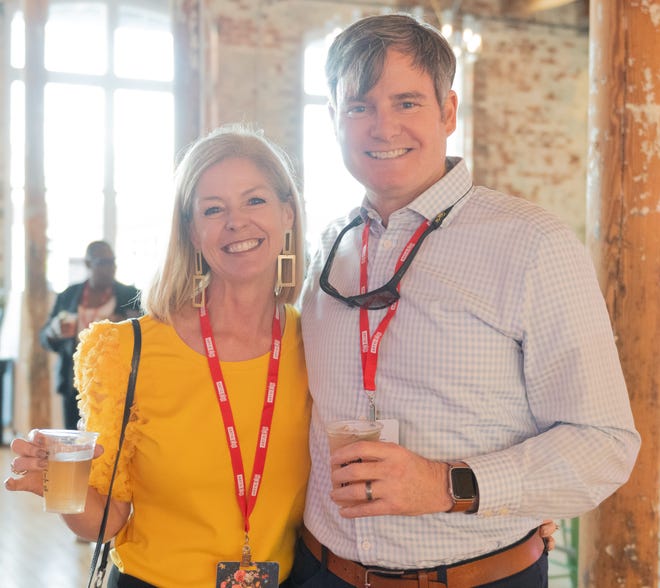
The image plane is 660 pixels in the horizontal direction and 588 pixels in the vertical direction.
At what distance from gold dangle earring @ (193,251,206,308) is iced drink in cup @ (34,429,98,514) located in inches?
A: 20.1

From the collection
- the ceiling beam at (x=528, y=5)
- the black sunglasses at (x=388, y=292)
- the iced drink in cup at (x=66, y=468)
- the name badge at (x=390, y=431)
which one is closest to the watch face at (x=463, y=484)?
the name badge at (x=390, y=431)

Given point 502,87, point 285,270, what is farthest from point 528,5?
point 285,270

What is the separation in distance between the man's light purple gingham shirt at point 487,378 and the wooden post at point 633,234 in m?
0.75

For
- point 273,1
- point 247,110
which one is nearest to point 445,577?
point 247,110

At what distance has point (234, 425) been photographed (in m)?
2.06

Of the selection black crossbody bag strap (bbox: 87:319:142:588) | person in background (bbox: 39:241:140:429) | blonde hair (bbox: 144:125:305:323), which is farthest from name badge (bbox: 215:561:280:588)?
person in background (bbox: 39:241:140:429)

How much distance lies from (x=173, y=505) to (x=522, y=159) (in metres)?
9.55

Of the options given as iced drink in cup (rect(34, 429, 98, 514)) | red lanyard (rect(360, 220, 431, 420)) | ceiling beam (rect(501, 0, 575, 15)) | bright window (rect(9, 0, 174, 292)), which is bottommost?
iced drink in cup (rect(34, 429, 98, 514))

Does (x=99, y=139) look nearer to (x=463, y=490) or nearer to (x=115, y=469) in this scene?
(x=115, y=469)

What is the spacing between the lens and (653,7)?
8.05 ft

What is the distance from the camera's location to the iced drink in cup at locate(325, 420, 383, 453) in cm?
163

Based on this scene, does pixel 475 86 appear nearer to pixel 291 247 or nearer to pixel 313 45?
pixel 313 45

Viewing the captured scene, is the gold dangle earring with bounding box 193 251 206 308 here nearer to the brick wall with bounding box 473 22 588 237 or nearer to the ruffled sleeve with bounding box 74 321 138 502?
the ruffled sleeve with bounding box 74 321 138 502

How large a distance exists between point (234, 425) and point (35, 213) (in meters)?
5.81
